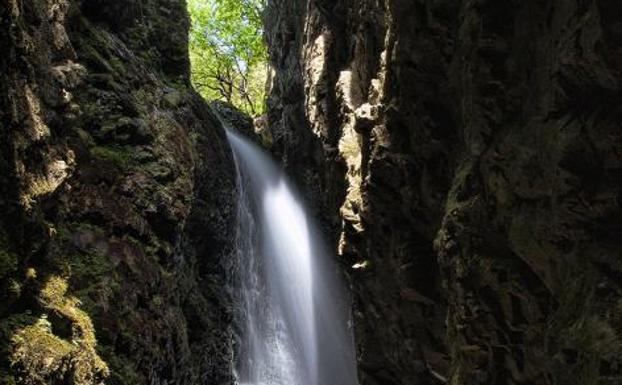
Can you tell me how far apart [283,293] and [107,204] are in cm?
929

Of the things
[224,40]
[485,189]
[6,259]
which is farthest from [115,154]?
[224,40]

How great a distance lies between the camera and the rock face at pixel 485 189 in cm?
585

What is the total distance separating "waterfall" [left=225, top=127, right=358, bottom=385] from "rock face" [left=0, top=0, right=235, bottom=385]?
1.70 m

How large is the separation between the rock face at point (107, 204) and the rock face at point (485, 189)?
380 cm

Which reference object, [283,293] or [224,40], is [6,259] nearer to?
[283,293]

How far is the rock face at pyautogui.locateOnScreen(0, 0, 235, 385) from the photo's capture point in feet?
21.2

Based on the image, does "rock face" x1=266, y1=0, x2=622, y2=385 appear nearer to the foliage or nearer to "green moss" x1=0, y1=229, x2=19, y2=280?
"green moss" x1=0, y1=229, x2=19, y2=280

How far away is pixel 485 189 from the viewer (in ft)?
26.6

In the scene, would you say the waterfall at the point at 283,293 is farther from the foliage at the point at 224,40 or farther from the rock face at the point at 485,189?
the foliage at the point at 224,40

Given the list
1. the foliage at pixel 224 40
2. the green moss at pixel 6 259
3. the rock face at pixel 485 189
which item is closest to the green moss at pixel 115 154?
the green moss at pixel 6 259

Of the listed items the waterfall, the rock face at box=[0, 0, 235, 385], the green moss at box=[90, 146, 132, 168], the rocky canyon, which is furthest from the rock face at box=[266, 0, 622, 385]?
the green moss at box=[90, 146, 132, 168]

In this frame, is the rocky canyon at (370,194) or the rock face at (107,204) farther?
the rock face at (107,204)

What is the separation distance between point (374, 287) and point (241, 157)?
8.60m

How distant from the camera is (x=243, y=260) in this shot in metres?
16.8
